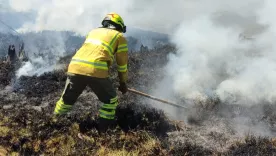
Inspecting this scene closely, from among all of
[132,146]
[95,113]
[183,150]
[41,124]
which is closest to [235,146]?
[183,150]

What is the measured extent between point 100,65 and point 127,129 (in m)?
1.26

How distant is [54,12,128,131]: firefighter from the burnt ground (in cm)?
32

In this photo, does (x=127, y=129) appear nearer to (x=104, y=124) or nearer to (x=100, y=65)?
(x=104, y=124)

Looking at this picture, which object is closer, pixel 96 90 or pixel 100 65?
pixel 100 65

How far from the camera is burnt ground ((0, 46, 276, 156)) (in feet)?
14.7

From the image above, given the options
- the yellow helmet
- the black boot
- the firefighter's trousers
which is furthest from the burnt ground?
the yellow helmet

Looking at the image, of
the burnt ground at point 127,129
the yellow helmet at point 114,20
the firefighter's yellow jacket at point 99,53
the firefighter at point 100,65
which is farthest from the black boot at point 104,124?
the yellow helmet at point 114,20

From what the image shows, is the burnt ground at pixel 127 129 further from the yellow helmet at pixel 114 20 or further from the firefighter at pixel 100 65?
the yellow helmet at pixel 114 20

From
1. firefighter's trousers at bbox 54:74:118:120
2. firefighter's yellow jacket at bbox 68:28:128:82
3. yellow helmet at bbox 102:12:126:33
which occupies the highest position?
yellow helmet at bbox 102:12:126:33

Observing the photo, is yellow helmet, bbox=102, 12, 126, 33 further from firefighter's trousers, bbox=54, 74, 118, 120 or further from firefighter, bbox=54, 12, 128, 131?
firefighter's trousers, bbox=54, 74, 118, 120

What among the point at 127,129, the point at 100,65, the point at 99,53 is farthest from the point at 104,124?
the point at 99,53

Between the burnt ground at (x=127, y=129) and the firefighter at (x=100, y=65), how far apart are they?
0.32 meters

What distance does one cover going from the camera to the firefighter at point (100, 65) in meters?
4.78

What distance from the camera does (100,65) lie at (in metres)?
4.79
